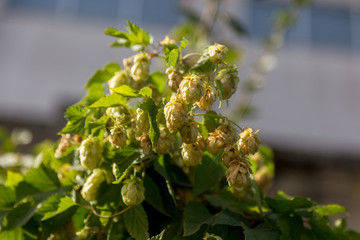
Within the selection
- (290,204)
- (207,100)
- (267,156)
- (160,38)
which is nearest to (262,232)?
(290,204)

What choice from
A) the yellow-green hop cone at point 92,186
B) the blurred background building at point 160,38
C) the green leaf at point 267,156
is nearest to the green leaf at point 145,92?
the yellow-green hop cone at point 92,186

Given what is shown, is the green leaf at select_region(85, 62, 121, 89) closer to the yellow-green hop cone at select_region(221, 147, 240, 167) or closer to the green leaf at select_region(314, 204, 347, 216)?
the yellow-green hop cone at select_region(221, 147, 240, 167)

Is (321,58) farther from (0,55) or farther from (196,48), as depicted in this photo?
(196,48)

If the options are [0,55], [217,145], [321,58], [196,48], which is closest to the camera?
[217,145]

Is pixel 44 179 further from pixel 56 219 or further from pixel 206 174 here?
pixel 206 174

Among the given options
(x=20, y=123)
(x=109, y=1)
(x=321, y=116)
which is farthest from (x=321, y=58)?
(x=20, y=123)

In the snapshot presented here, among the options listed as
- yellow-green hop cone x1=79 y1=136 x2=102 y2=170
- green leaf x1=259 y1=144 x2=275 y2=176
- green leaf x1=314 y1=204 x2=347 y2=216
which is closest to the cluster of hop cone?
yellow-green hop cone x1=79 y1=136 x2=102 y2=170
